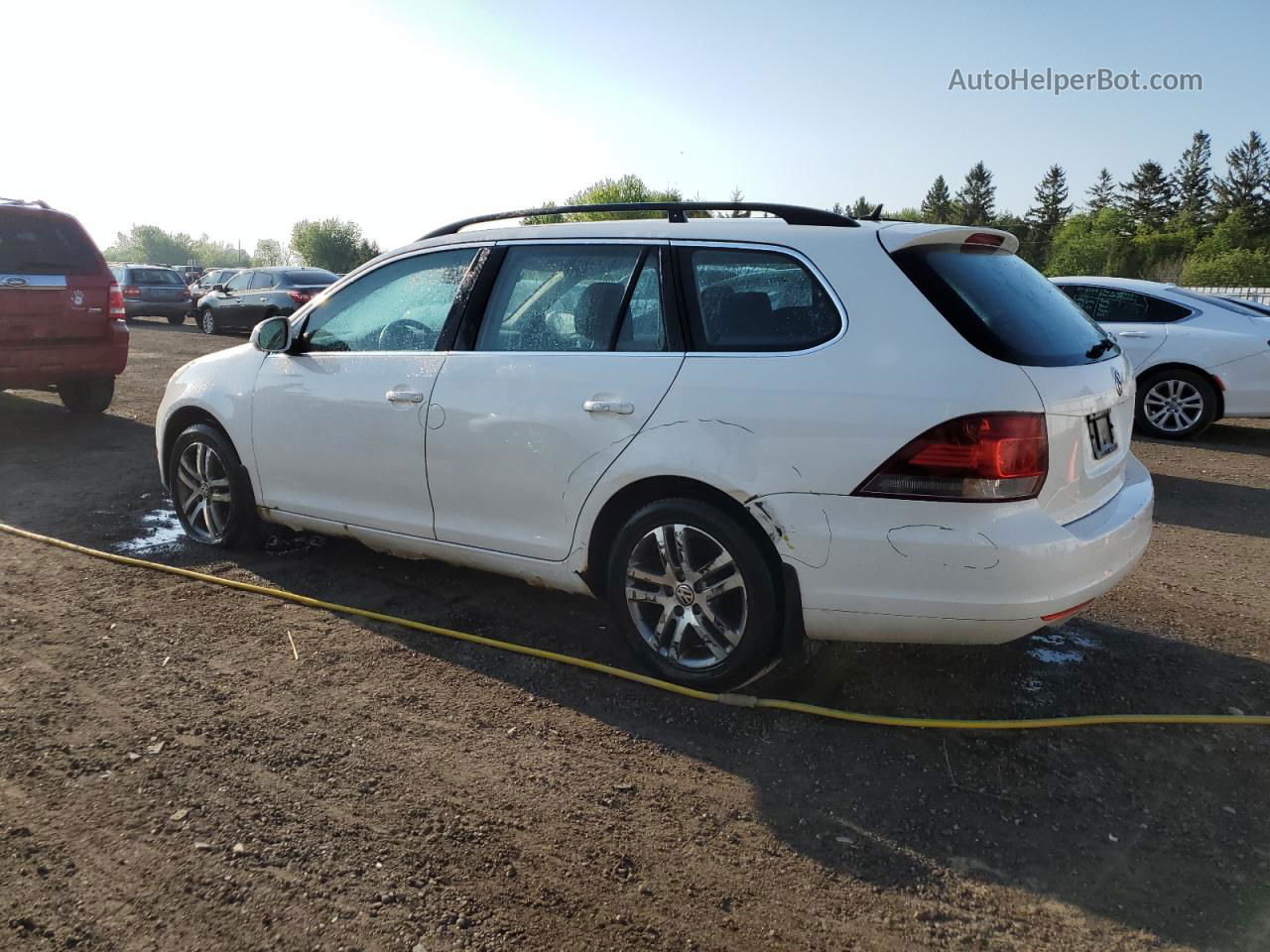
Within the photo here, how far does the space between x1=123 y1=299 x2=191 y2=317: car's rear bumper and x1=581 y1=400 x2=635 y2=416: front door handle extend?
1032 inches

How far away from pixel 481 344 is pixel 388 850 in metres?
2.15

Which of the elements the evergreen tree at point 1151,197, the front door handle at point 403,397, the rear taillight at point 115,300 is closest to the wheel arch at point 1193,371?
the front door handle at point 403,397

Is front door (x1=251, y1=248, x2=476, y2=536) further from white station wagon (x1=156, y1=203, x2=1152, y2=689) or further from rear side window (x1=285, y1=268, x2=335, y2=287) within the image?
rear side window (x1=285, y1=268, x2=335, y2=287)

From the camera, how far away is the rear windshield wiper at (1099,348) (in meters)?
3.45

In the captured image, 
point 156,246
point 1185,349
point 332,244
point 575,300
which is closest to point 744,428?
point 575,300

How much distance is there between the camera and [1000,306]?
3.29m

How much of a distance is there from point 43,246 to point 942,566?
863 centimetres

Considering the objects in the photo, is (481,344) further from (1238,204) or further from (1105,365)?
(1238,204)

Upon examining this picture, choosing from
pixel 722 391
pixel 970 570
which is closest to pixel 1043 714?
pixel 970 570

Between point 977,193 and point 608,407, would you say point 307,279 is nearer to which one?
point 608,407

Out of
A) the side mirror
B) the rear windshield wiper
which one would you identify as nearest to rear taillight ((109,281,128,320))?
the side mirror

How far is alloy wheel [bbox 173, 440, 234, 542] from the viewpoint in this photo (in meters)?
5.18

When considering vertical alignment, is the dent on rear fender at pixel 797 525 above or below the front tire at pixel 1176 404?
above

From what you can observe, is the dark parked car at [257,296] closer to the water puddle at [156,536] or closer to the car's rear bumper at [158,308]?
the car's rear bumper at [158,308]
